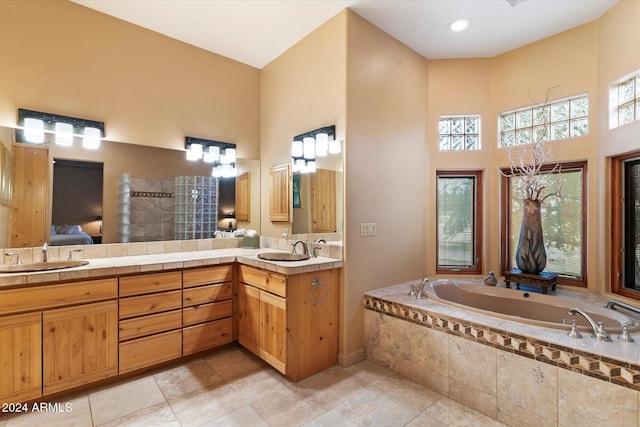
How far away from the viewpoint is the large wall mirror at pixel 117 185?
252 cm

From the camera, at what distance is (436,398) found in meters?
2.14

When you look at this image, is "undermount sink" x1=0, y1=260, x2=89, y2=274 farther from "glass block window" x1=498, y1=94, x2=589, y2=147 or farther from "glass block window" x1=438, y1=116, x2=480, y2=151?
"glass block window" x1=498, y1=94, x2=589, y2=147

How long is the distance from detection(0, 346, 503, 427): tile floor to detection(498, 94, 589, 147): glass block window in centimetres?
272

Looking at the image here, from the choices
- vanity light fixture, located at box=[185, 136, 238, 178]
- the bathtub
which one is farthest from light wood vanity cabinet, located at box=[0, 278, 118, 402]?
the bathtub

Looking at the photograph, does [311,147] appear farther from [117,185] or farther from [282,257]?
[117,185]

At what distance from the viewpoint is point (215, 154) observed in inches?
131

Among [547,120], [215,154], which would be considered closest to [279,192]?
[215,154]

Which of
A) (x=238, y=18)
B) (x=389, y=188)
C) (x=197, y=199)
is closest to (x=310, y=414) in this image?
(x=389, y=188)

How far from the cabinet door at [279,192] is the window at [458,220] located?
176 centimetres

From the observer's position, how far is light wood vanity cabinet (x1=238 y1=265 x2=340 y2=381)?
232 centimetres

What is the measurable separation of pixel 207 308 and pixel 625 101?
399 centimetres

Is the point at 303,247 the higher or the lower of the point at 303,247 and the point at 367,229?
the lower

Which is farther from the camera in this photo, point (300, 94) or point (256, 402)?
point (300, 94)

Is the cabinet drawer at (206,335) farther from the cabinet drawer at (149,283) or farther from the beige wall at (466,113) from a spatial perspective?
the beige wall at (466,113)
